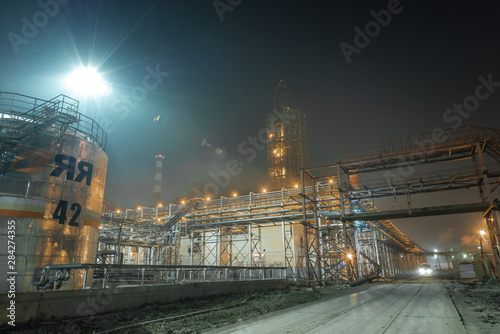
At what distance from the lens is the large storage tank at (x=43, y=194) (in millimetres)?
12125

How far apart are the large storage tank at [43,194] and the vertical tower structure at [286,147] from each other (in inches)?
2414

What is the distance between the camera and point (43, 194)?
518 inches

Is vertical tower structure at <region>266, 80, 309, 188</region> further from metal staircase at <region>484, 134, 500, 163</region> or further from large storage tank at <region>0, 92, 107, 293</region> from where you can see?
large storage tank at <region>0, 92, 107, 293</region>

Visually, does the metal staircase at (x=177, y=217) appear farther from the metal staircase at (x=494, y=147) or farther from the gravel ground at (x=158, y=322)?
the metal staircase at (x=494, y=147)

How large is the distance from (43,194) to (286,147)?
218 feet

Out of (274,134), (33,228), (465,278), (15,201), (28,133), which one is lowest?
(465,278)

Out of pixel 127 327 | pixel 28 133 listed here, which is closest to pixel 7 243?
pixel 28 133

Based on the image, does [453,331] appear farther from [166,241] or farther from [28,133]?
[166,241]

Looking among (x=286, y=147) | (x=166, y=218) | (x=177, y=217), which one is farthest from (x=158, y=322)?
(x=286, y=147)

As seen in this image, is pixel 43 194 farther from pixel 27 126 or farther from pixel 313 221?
pixel 313 221

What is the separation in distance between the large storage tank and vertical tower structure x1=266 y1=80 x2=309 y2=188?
201 feet

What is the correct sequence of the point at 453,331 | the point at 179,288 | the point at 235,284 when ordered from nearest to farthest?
the point at 453,331 → the point at 179,288 → the point at 235,284

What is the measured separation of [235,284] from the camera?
60.5 feet

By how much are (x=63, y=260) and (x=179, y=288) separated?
5.24 m
